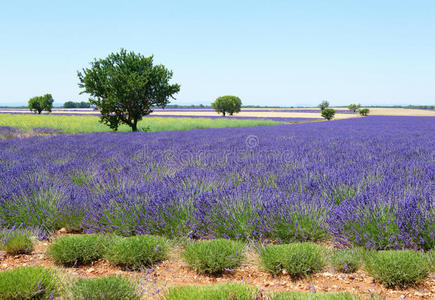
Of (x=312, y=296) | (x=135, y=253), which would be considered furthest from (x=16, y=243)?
(x=312, y=296)

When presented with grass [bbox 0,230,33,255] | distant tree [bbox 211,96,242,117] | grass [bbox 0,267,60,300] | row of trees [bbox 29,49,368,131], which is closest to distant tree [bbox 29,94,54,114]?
distant tree [bbox 211,96,242,117]

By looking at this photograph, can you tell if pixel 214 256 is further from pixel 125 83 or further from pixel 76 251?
pixel 125 83

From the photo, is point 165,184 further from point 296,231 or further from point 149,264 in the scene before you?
point 296,231

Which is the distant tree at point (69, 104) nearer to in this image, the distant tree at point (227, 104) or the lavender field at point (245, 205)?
the distant tree at point (227, 104)

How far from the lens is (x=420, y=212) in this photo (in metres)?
3.03

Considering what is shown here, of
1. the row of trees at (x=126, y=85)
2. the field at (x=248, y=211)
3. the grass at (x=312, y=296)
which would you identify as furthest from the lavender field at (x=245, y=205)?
the row of trees at (x=126, y=85)

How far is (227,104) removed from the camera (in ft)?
230

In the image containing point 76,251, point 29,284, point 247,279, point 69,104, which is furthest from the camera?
point 69,104

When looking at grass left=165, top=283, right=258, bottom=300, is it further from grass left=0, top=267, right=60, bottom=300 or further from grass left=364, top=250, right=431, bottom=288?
grass left=364, top=250, right=431, bottom=288

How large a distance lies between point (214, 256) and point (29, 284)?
1339 millimetres

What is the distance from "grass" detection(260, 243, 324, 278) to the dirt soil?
6cm

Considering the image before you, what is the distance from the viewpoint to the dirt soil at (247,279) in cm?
238

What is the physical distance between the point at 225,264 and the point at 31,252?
2.00m

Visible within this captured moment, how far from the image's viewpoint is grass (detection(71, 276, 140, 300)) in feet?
7.09
